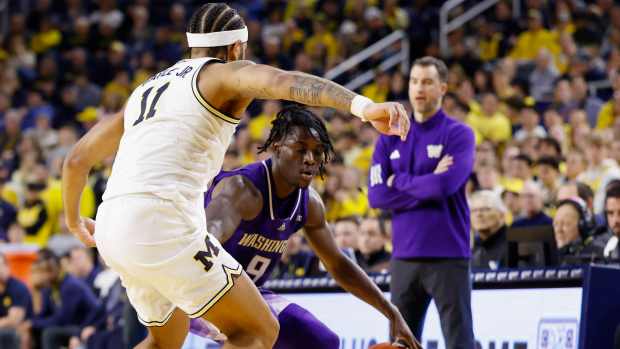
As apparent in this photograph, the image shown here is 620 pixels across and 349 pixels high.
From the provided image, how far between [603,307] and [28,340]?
7781 mm

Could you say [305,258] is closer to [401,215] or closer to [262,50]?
[401,215]

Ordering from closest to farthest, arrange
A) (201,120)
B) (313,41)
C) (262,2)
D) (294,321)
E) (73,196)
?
(201,120) → (73,196) → (294,321) → (313,41) → (262,2)

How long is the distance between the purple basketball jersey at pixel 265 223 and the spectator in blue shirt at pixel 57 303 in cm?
673

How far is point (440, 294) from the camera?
6.77 metres

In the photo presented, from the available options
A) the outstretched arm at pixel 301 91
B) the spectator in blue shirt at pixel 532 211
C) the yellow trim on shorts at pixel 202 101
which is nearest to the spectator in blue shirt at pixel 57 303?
the spectator in blue shirt at pixel 532 211

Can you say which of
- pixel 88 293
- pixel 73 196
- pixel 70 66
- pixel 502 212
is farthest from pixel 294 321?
pixel 70 66

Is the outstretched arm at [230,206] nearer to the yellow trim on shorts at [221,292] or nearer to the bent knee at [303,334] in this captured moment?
the bent knee at [303,334]

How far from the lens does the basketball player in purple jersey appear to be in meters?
5.92

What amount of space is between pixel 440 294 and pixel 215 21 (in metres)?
2.58

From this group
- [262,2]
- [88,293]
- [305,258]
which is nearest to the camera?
[305,258]

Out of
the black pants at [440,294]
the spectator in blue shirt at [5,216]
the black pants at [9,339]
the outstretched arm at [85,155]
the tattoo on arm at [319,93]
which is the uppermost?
the tattoo on arm at [319,93]

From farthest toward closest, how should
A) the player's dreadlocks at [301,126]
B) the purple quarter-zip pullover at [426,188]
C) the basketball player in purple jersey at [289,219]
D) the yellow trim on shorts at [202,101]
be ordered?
the purple quarter-zip pullover at [426,188]
the player's dreadlocks at [301,126]
the basketball player in purple jersey at [289,219]
the yellow trim on shorts at [202,101]

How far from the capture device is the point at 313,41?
18.4 meters

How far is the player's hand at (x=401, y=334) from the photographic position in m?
5.81
